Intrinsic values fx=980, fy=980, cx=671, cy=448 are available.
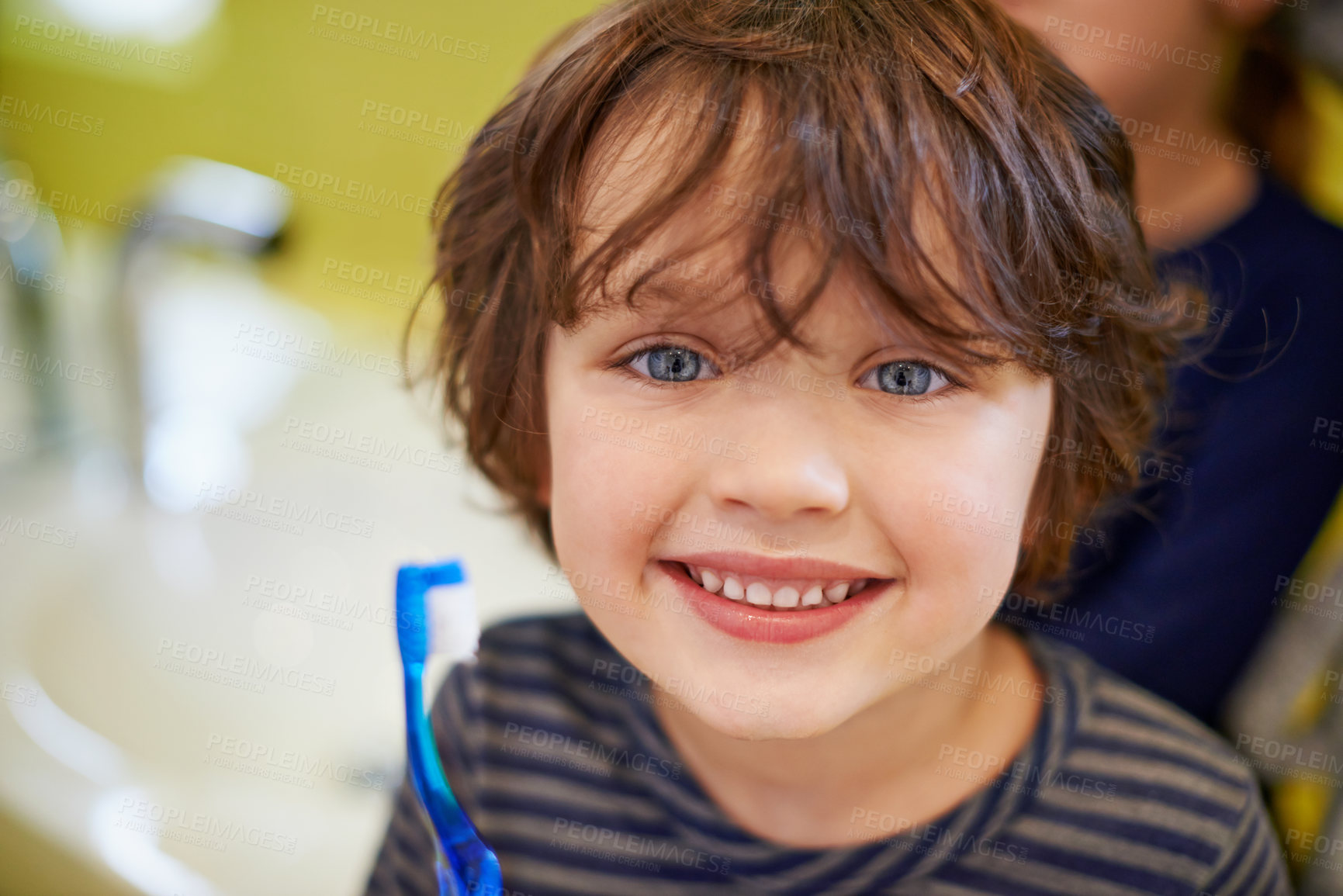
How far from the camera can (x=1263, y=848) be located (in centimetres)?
58

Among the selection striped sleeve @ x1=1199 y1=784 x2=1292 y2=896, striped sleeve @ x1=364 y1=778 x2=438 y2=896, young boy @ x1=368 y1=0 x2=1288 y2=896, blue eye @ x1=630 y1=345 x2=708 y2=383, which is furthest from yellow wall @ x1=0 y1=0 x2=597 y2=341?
striped sleeve @ x1=1199 y1=784 x2=1292 y2=896

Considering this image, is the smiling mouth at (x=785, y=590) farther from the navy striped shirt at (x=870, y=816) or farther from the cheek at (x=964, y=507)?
the navy striped shirt at (x=870, y=816)

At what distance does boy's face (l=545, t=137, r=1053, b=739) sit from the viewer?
425 mm

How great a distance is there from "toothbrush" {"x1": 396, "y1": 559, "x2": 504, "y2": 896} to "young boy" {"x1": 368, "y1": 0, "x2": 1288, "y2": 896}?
0.06m

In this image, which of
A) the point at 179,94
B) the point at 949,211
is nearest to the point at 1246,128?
the point at 949,211

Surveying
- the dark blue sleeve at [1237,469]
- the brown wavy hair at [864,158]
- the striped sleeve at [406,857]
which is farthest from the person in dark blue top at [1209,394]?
the striped sleeve at [406,857]

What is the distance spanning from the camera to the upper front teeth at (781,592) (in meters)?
0.48

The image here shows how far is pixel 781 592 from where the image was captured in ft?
1.57

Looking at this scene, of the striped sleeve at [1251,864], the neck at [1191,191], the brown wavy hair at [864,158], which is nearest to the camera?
the brown wavy hair at [864,158]

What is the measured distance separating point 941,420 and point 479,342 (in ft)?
0.95

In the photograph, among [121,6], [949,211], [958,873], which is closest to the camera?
[949,211]

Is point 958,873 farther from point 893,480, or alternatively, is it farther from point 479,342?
point 479,342

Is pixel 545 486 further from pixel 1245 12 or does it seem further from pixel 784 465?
pixel 1245 12

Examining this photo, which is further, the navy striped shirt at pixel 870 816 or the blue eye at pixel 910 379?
the navy striped shirt at pixel 870 816
